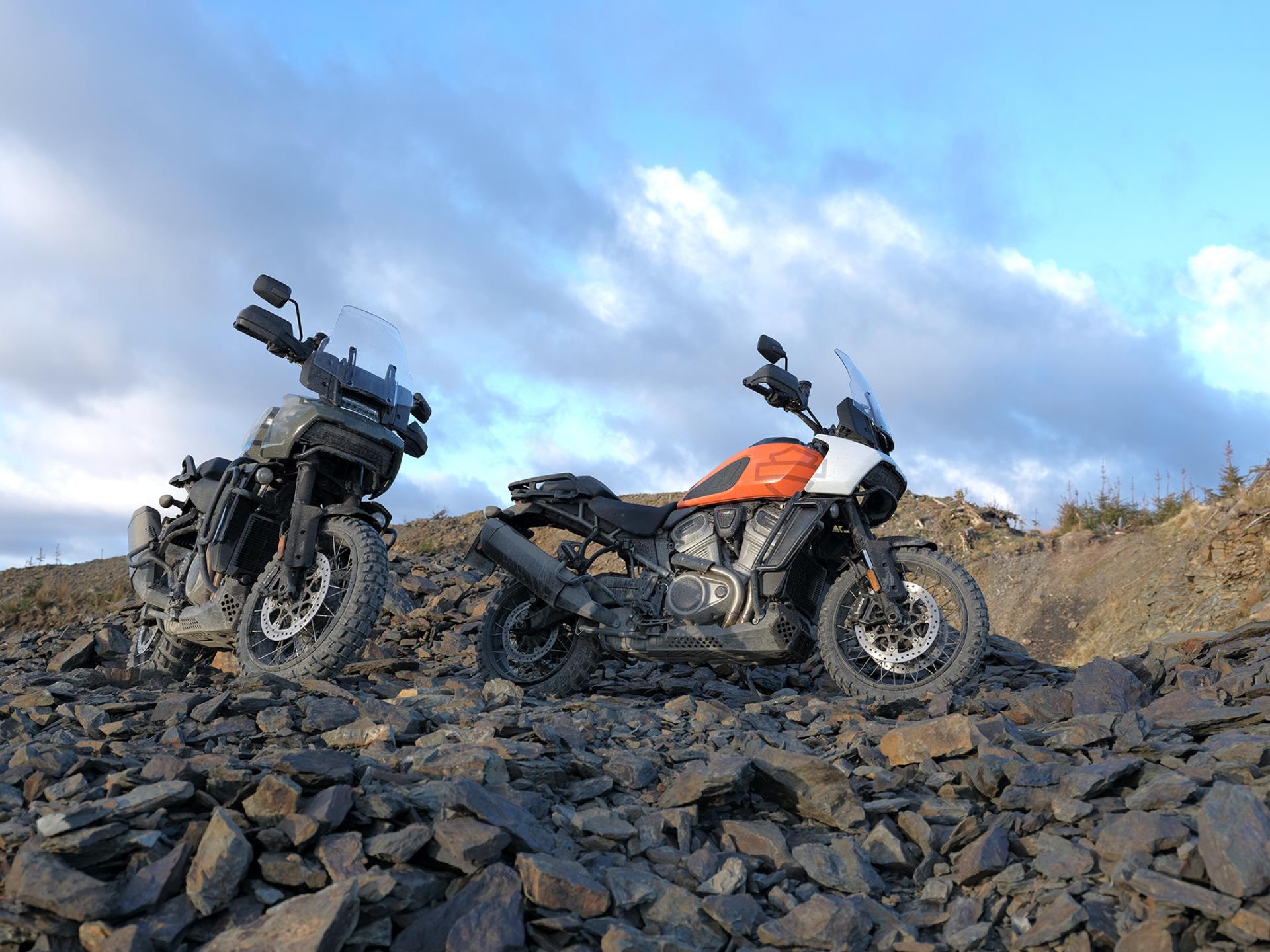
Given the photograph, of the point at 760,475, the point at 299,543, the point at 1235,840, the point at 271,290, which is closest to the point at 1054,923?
the point at 1235,840

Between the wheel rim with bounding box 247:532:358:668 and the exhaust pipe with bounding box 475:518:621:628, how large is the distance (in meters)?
1.27

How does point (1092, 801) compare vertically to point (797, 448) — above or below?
below

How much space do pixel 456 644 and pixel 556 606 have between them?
2136 millimetres

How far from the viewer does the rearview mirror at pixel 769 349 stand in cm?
697

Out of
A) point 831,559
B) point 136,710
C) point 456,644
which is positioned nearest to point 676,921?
point 136,710

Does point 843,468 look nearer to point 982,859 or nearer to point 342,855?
point 982,859

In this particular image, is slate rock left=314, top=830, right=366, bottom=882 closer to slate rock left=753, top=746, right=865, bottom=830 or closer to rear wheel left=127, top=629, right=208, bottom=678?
slate rock left=753, top=746, right=865, bottom=830

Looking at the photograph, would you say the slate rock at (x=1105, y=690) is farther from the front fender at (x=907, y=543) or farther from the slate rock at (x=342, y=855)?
the slate rock at (x=342, y=855)

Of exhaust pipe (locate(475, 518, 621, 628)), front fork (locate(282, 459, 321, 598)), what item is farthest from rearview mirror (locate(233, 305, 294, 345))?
exhaust pipe (locate(475, 518, 621, 628))

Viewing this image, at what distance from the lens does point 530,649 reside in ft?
25.1

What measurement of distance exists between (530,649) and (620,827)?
13.5 feet

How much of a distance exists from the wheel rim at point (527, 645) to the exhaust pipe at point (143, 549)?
3201 millimetres

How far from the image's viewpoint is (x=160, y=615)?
26.8ft

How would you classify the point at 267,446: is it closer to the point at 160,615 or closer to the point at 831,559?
the point at 160,615
